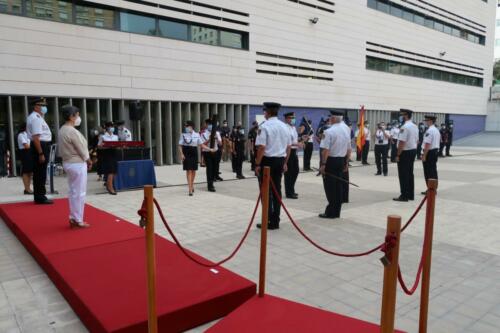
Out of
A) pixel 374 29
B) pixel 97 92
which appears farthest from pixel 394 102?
pixel 97 92

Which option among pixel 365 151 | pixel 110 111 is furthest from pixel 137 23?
pixel 365 151

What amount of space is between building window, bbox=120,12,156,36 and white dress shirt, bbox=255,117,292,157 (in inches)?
419

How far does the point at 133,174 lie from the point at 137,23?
24.8ft

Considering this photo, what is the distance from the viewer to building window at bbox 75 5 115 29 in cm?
1344

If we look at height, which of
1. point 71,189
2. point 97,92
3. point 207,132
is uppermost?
point 97,92

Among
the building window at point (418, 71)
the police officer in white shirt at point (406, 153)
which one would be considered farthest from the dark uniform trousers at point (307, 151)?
the building window at point (418, 71)

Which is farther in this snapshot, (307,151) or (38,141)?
(307,151)

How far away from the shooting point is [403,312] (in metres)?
3.38

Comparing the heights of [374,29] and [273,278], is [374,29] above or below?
above

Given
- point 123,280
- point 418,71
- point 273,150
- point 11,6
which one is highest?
point 418,71

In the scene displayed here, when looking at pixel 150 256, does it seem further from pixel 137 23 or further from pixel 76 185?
pixel 137 23

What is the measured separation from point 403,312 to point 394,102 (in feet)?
84.4

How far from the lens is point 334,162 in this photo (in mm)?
6801

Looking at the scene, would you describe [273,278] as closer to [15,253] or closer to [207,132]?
[15,253]
